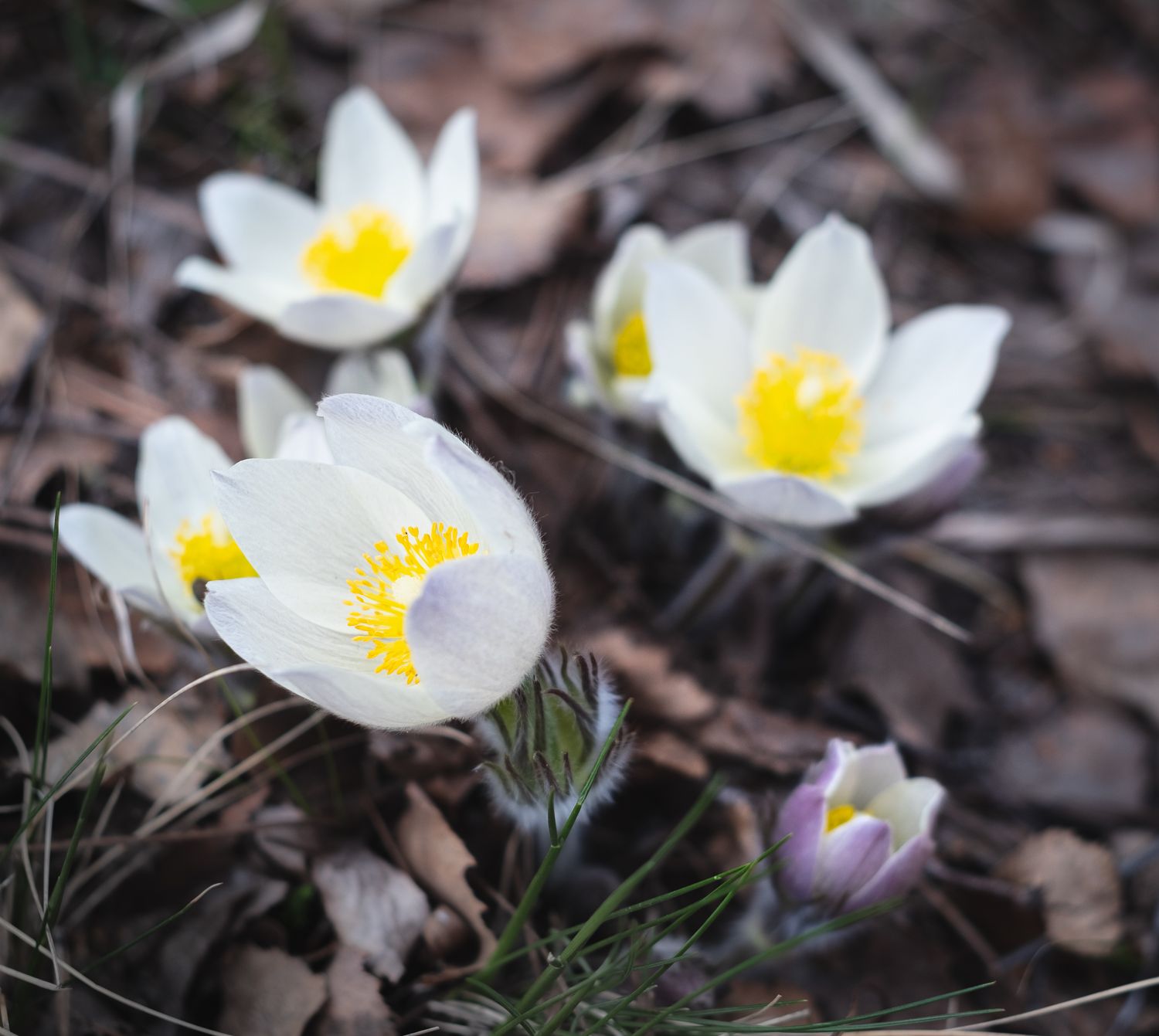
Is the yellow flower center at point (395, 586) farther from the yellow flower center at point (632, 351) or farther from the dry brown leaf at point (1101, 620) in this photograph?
the dry brown leaf at point (1101, 620)

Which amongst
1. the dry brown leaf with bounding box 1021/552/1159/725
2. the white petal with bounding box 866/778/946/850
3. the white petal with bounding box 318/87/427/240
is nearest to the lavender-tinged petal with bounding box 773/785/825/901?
the white petal with bounding box 866/778/946/850

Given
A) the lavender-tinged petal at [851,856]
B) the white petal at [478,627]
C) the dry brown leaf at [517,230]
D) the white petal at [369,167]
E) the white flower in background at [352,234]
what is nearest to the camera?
the white petal at [478,627]

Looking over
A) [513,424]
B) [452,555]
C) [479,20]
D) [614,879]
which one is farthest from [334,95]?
[614,879]

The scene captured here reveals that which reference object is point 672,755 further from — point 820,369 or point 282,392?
point 282,392

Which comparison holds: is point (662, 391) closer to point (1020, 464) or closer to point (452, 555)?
point (452, 555)

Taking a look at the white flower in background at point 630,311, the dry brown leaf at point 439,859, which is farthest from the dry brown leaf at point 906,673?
the dry brown leaf at point 439,859

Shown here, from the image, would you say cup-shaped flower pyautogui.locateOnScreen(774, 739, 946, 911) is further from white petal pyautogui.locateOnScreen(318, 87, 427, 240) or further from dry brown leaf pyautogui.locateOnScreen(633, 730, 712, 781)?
white petal pyautogui.locateOnScreen(318, 87, 427, 240)

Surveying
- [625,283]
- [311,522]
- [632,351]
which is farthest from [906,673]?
[311,522]
